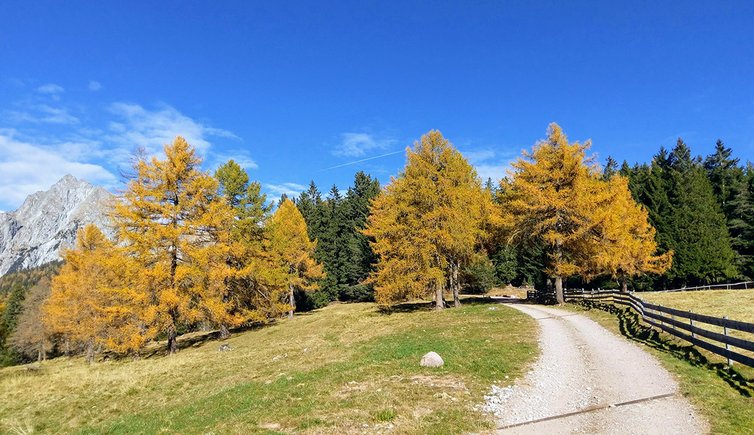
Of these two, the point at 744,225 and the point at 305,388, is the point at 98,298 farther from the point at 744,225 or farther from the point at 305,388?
the point at 744,225

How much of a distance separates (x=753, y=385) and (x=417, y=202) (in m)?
23.7

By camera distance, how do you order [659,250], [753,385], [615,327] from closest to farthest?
[753,385]
[615,327]
[659,250]

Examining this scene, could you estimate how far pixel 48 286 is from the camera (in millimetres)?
59844

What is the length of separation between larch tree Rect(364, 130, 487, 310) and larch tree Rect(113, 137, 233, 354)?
12.3 metres

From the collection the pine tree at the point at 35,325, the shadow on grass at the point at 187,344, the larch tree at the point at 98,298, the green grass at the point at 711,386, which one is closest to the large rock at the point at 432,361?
the green grass at the point at 711,386

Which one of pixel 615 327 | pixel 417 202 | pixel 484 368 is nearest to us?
pixel 484 368

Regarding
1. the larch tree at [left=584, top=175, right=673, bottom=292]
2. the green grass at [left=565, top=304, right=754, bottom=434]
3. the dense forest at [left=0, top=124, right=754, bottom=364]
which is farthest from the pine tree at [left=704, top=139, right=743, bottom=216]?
the green grass at [left=565, top=304, right=754, bottom=434]

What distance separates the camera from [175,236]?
26484 millimetres

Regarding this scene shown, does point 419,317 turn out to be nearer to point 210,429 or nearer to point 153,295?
point 153,295

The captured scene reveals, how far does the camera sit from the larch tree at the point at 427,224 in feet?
100

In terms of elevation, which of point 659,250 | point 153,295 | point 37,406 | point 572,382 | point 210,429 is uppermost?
point 659,250

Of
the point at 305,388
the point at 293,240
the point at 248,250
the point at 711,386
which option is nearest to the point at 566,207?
the point at 711,386

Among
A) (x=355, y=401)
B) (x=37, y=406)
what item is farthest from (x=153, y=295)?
(x=355, y=401)

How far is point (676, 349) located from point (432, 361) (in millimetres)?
9244
